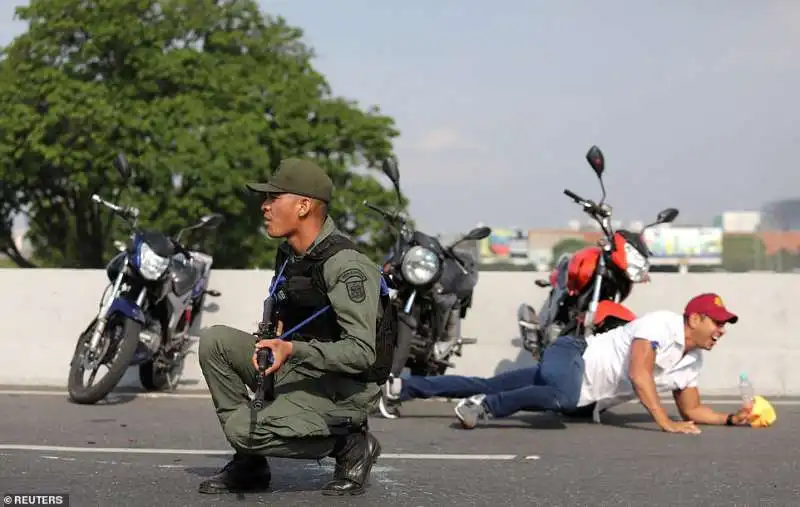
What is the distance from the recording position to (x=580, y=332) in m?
10.0

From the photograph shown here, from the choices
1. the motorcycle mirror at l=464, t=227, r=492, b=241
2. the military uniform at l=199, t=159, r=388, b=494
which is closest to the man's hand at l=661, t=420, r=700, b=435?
the motorcycle mirror at l=464, t=227, r=492, b=241

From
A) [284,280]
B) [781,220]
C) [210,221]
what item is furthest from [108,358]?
[781,220]

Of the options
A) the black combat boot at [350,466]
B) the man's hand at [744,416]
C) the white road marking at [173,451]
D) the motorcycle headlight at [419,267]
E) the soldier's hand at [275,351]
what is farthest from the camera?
the motorcycle headlight at [419,267]

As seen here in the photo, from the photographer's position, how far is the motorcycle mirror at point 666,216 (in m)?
10.4

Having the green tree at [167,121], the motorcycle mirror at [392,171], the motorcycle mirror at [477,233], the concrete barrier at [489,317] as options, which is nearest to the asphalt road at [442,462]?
the motorcycle mirror at [477,233]

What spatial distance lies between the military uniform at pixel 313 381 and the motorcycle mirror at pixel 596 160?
180 inches

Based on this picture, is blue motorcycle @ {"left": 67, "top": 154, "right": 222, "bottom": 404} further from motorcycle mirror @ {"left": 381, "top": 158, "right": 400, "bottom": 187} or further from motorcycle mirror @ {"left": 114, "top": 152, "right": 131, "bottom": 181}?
motorcycle mirror @ {"left": 381, "top": 158, "right": 400, "bottom": 187}

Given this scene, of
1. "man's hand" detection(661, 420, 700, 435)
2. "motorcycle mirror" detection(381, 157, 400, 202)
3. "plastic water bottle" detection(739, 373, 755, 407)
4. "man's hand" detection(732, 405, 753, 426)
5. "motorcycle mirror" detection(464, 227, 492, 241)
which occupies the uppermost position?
"motorcycle mirror" detection(381, 157, 400, 202)

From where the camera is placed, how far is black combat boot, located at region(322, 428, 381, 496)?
19.1 ft

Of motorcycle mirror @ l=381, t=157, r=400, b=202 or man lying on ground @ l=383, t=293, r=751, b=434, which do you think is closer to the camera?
man lying on ground @ l=383, t=293, r=751, b=434

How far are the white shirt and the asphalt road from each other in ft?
0.83

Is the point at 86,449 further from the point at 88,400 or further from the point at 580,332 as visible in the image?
the point at 580,332

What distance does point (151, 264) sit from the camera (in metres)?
10.2

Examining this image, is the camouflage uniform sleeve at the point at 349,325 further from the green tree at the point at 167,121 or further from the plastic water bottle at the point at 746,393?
the green tree at the point at 167,121
